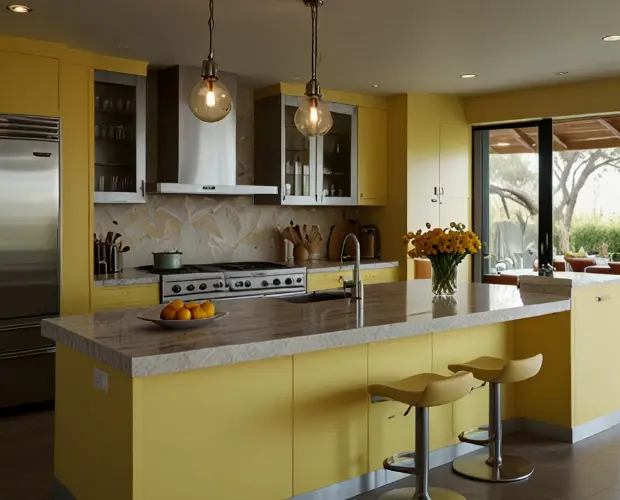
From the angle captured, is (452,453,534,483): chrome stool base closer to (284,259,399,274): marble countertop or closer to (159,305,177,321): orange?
(159,305,177,321): orange

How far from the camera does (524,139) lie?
736 cm

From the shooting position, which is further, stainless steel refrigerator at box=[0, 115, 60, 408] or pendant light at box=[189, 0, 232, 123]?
stainless steel refrigerator at box=[0, 115, 60, 408]

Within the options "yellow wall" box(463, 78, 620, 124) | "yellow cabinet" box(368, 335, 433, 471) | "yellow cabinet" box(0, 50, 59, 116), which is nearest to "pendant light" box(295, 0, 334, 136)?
"yellow cabinet" box(368, 335, 433, 471)

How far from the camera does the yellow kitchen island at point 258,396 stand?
113 inches

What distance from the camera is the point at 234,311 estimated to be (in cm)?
372

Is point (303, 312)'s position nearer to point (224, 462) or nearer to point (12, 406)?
point (224, 462)

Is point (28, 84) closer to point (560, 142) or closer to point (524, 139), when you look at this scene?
point (524, 139)

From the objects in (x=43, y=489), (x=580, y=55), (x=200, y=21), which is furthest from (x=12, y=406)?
(x=580, y=55)

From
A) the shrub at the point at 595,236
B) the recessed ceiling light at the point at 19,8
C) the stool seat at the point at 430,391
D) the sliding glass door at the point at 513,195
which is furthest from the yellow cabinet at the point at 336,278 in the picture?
the recessed ceiling light at the point at 19,8

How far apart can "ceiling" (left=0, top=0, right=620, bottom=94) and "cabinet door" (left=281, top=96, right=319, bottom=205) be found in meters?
0.46

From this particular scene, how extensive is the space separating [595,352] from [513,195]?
9.65 feet

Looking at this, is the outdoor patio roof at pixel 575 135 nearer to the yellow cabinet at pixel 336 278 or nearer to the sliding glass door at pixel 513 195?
the sliding glass door at pixel 513 195

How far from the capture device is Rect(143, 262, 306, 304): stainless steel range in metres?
5.71

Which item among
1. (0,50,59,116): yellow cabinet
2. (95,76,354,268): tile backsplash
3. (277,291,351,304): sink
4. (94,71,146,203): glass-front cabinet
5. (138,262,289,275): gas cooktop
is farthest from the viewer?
(95,76,354,268): tile backsplash
